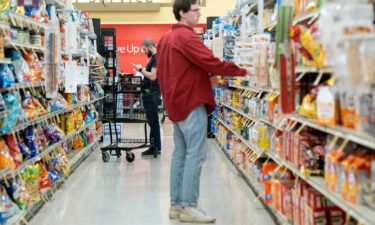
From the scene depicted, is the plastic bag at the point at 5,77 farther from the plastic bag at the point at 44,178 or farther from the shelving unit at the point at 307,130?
the shelving unit at the point at 307,130

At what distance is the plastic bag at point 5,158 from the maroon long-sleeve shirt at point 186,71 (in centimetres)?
127

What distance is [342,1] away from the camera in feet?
7.37

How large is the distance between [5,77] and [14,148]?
60 centimetres

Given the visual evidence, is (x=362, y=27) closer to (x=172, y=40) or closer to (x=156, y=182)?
(x=172, y=40)

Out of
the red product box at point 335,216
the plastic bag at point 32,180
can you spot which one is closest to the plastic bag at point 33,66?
the plastic bag at point 32,180

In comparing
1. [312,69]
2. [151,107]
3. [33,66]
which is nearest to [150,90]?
[151,107]

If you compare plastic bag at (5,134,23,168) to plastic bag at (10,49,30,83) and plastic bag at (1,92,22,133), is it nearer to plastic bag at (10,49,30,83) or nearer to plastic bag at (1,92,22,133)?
plastic bag at (1,92,22,133)

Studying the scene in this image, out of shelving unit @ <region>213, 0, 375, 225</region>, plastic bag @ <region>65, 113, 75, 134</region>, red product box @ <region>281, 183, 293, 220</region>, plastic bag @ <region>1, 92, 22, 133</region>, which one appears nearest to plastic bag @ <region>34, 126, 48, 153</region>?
plastic bag @ <region>1, 92, 22, 133</region>

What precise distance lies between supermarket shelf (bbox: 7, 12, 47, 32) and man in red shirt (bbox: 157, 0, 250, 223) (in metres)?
1.14

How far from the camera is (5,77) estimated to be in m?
3.67

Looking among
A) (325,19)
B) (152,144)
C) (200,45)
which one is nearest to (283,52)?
(325,19)

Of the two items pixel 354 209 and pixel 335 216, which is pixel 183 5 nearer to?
pixel 335 216

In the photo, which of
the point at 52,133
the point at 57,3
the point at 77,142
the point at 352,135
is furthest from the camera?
the point at 77,142

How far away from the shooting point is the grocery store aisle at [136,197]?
4262 mm
